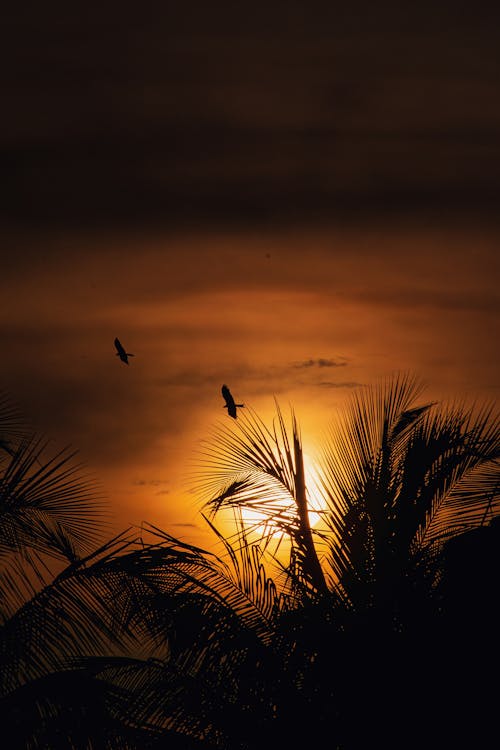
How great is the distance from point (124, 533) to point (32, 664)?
1.26 meters

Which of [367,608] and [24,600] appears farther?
[367,608]

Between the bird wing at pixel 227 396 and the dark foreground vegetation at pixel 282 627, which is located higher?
the bird wing at pixel 227 396

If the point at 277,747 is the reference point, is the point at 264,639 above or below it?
above

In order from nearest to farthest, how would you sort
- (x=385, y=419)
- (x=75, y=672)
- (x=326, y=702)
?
1. (x=75, y=672)
2. (x=326, y=702)
3. (x=385, y=419)

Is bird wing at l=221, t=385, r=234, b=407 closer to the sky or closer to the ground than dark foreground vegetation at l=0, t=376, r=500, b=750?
closer to the sky

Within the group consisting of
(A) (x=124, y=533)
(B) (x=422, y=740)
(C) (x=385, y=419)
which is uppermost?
(C) (x=385, y=419)

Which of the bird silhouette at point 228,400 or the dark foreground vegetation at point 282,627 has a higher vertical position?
the bird silhouette at point 228,400

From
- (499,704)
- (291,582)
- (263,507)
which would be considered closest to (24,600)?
(291,582)

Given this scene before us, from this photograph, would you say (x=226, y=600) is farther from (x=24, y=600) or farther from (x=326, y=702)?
(x=24, y=600)


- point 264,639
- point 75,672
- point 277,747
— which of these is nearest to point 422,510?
point 264,639

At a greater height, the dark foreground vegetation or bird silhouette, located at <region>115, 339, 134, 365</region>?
bird silhouette, located at <region>115, 339, 134, 365</region>

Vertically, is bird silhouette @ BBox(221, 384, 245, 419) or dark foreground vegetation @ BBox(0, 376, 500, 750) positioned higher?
bird silhouette @ BBox(221, 384, 245, 419)

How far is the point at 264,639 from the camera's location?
9.05 metres

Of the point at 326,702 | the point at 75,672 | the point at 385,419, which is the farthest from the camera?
the point at 385,419
